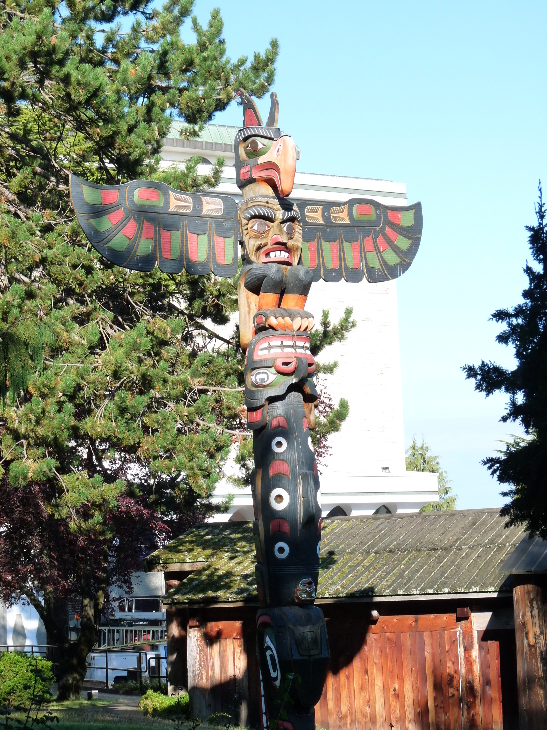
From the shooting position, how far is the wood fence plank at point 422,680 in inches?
581

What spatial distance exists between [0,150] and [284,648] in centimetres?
1349

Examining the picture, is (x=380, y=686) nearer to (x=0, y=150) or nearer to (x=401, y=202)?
(x=0, y=150)

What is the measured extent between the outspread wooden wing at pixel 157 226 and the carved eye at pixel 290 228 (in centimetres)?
77

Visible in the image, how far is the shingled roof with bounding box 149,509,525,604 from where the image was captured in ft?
48.6

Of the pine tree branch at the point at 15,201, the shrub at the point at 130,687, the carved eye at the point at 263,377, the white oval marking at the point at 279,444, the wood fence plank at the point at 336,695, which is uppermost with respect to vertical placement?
the pine tree branch at the point at 15,201

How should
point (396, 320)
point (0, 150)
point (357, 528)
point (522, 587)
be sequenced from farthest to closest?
point (396, 320) → point (0, 150) → point (357, 528) → point (522, 587)

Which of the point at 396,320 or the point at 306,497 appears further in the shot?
the point at 396,320

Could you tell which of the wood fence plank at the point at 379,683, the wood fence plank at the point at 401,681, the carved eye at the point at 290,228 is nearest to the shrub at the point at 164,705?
the wood fence plank at the point at 379,683

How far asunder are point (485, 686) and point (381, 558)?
2.70 metres

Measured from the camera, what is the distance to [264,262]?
38.5 ft

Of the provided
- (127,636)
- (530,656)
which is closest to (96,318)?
(530,656)

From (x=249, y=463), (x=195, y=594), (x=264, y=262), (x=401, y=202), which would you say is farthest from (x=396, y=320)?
(x=264, y=262)

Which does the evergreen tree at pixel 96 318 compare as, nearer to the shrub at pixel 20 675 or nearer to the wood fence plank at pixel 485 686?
the shrub at pixel 20 675

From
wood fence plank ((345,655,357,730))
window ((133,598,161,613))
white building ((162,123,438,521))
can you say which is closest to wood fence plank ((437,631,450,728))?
wood fence plank ((345,655,357,730))
